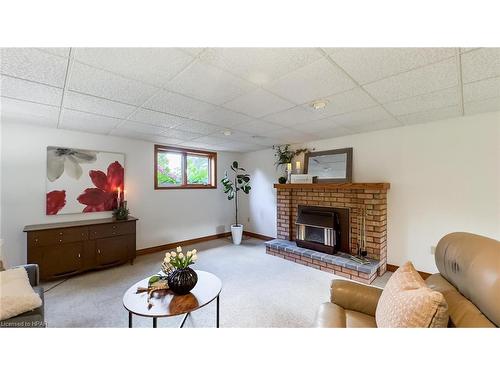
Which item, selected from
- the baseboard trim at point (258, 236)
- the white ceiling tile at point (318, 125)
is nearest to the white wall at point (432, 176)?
the white ceiling tile at point (318, 125)

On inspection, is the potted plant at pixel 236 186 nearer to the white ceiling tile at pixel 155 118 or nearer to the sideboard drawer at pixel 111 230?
the sideboard drawer at pixel 111 230

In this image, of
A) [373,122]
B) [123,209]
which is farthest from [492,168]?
[123,209]

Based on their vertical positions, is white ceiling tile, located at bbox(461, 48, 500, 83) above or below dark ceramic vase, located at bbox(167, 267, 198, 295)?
above

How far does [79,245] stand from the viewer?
119 inches

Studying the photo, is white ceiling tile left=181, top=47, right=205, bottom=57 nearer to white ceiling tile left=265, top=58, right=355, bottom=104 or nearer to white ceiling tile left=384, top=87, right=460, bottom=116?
white ceiling tile left=265, top=58, right=355, bottom=104

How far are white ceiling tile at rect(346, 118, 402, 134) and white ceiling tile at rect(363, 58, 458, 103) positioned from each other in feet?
2.91

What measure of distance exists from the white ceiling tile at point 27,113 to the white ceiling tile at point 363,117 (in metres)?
3.43

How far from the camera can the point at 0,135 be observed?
111 inches

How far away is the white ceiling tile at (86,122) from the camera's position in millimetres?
2555

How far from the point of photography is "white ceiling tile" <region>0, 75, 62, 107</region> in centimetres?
175

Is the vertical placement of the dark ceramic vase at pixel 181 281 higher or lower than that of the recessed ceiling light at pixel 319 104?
lower

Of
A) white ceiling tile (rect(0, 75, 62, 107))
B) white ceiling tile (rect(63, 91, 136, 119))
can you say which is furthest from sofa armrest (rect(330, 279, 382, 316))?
white ceiling tile (rect(0, 75, 62, 107))
